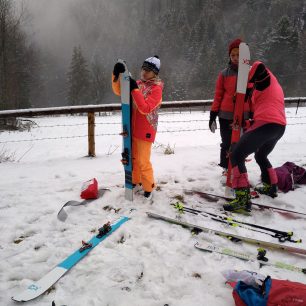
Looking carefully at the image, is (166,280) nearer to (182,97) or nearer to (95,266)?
(95,266)

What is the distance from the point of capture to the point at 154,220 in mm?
3744

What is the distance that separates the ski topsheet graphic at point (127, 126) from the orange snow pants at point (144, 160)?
0.13m

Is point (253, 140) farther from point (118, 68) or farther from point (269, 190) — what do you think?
point (118, 68)

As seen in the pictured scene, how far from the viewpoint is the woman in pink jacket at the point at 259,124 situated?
376cm

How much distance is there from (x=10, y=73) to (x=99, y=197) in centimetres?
2265

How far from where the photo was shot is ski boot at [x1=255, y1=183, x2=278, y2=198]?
443 centimetres

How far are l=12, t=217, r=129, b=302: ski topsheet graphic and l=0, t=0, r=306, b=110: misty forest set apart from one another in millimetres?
20416

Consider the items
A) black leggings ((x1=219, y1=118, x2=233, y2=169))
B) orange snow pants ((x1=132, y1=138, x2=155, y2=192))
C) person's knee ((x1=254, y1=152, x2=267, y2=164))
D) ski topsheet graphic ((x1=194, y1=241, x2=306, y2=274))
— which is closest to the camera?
ski topsheet graphic ((x1=194, y1=241, x2=306, y2=274))

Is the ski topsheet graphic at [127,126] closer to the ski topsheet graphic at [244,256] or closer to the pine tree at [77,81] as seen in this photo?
the ski topsheet graphic at [244,256]

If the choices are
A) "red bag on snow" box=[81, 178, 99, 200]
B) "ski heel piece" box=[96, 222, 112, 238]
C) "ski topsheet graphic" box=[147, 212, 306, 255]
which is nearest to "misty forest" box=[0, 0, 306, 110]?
"red bag on snow" box=[81, 178, 99, 200]

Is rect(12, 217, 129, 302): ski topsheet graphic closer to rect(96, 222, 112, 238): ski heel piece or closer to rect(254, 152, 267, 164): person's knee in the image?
rect(96, 222, 112, 238): ski heel piece

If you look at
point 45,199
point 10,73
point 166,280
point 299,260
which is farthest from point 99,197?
point 10,73

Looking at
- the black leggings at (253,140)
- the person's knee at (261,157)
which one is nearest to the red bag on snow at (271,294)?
the black leggings at (253,140)

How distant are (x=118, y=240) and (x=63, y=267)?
0.70m
